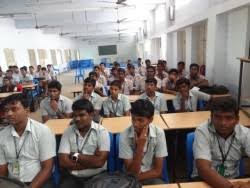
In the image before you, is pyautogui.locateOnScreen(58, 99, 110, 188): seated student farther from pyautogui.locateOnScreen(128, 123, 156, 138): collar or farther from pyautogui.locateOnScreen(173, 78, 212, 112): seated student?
pyautogui.locateOnScreen(173, 78, 212, 112): seated student

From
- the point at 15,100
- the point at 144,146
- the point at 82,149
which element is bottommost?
the point at 82,149

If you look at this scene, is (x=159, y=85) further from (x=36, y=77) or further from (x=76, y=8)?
(x=36, y=77)

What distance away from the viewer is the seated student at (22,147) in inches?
78.1

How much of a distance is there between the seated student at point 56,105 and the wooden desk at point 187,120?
1.46 meters

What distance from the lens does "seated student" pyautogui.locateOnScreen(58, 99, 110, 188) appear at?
2.08m

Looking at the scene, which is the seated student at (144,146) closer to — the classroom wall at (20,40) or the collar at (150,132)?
the collar at (150,132)

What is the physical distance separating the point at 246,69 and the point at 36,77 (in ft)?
25.4

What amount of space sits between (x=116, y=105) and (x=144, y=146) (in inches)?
73.8

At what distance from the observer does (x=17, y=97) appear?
6.67ft

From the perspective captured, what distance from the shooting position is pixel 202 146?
1.84 meters

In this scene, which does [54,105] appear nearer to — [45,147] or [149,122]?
[45,147]

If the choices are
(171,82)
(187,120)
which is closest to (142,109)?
(187,120)

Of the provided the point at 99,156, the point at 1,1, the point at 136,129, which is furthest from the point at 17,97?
the point at 1,1

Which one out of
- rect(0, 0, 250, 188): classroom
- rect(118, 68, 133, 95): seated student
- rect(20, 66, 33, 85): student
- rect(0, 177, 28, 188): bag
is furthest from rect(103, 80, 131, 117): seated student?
rect(20, 66, 33, 85): student
